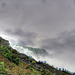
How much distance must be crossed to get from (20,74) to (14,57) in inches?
203

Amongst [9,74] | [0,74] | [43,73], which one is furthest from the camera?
[43,73]

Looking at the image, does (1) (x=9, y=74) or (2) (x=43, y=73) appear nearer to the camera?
(1) (x=9, y=74)

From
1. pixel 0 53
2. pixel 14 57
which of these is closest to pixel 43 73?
pixel 14 57

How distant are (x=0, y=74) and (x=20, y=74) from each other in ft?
5.08

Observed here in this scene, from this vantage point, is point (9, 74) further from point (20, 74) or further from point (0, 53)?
point (0, 53)

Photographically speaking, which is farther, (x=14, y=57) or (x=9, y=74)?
(x=14, y=57)

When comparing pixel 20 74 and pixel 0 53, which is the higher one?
pixel 0 53

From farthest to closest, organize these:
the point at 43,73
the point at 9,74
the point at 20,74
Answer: the point at 43,73
the point at 20,74
the point at 9,74

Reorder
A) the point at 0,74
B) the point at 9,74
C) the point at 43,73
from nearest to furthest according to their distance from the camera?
the point at 0,74
the point at 9,74
the point at 43,73

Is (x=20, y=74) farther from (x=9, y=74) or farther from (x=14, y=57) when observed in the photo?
(x=14, y=57)

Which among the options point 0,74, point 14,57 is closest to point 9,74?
point 0,74

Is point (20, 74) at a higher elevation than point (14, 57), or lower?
Result: lower

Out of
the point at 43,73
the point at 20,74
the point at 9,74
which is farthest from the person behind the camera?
the point at 43,73

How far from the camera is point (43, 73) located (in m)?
12.3
